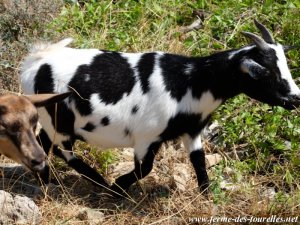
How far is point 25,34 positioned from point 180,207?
108 inches

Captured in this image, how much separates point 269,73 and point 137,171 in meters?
1.30

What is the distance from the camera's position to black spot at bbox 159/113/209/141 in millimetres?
5887

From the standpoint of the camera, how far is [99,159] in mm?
6637

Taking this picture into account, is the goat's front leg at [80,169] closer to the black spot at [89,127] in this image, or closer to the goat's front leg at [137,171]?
the goat's front leg at [137,171]

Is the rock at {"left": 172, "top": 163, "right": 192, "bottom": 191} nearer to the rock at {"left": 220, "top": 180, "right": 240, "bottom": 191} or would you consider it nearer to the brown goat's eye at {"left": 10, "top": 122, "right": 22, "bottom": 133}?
the rock at {"left": 220, "top": 180, "right": 240, "bottom": 191}

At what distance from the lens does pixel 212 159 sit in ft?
22.2

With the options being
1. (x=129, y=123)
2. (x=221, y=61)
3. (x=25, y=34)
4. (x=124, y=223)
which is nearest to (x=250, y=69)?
(x=221, y=61)

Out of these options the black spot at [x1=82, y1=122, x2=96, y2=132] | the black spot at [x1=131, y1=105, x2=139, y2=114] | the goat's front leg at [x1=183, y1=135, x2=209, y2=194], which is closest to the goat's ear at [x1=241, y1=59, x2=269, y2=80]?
the goat's front leg at [x1=183, y1=135, x2=209, y2=194]

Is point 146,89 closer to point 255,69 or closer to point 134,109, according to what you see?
point 134,109

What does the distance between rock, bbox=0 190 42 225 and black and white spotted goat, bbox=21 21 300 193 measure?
663mm

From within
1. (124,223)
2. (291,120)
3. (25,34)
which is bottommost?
(124,223)

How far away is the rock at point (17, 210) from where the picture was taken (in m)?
5.54

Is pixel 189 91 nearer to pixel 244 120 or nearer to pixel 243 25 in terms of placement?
pixel 244 120

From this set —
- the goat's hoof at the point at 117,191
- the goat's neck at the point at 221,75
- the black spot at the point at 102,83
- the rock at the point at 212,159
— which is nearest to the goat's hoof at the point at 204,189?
the rock at the point at 212,159
